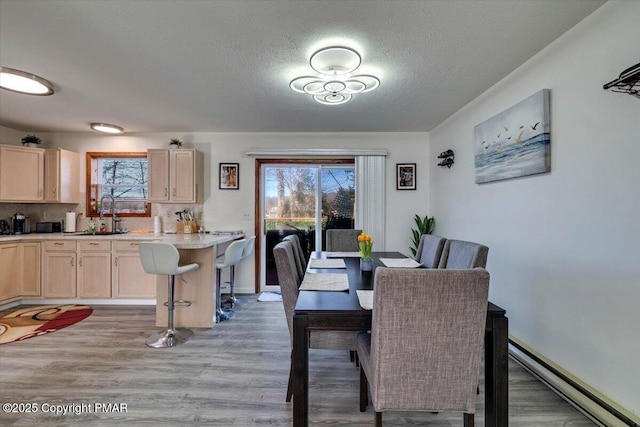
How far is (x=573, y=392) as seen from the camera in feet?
5.97

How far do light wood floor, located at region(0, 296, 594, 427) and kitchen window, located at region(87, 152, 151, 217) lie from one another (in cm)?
188

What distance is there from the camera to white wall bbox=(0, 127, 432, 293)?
425 centimetres

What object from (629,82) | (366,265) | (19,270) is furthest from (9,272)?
(629,82)

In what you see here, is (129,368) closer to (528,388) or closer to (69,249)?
(69,249)

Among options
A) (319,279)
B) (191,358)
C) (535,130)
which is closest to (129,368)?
(191,358)

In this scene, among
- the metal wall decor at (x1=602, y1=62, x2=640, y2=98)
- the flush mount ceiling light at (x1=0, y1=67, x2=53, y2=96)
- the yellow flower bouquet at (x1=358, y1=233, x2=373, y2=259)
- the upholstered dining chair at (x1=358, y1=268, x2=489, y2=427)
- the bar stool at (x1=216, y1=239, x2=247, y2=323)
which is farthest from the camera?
the bar stool at (x1=216, y1=239, x2=247, y2=323)

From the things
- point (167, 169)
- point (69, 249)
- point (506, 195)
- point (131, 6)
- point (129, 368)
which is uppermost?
point (131, 6)

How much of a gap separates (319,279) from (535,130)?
6.24ft

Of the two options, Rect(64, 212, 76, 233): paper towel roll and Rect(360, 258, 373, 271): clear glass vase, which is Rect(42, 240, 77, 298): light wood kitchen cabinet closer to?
Rect(64, 212, 76, 233): paper towel roll

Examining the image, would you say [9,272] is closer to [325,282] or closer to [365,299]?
[325,282]

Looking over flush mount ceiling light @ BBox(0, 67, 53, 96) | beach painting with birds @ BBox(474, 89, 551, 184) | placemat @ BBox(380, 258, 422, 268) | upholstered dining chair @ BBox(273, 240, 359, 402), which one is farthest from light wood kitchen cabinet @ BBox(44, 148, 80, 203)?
beach painting with birds @ BBox(474, 89, 551, 184)

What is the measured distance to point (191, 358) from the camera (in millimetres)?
2422

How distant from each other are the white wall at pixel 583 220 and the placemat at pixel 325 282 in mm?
1454

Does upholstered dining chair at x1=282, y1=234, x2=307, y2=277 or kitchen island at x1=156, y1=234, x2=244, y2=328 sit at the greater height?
upholstered dining chair at x1=282, y1=234, x2=307, y2=277
